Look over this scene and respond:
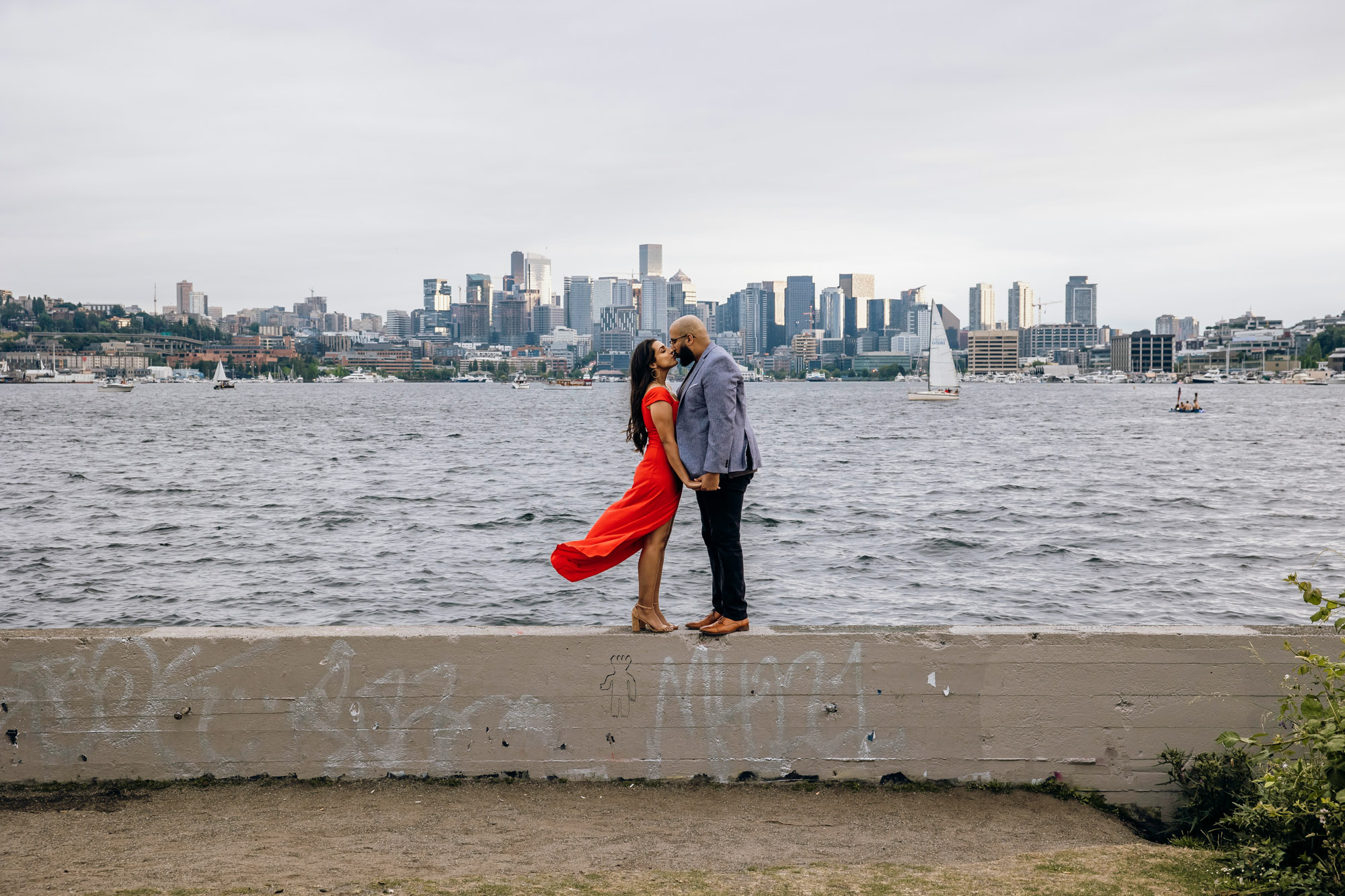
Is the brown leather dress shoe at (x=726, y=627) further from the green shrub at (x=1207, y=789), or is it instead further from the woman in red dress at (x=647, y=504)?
the green shrub at (x=1207, y=789)

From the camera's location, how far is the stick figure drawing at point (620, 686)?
5.89m

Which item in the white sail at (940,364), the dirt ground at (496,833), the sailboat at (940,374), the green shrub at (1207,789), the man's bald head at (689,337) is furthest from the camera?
the sailboat at (940,374)

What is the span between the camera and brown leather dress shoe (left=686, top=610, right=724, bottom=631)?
6.11 metres

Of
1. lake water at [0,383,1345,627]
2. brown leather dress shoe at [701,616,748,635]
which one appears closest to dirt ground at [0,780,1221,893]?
brown leather dress shoe at [701,616,748,635]

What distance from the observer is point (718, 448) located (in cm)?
593

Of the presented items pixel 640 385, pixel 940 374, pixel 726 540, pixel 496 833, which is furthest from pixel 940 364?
pixel 496 833

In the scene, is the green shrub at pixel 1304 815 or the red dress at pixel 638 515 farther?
the red dress at pixel 638 515

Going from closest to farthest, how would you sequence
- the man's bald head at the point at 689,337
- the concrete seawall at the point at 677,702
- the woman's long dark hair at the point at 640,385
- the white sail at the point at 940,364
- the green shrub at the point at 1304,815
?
the green shrub at the point at 1304,815 < the concrete seawall at the point at 677,702 < the woman's long dark hair at the point at 640,385 < the man's bald head at the point at 689,337 < the white sail at the point at 940,364

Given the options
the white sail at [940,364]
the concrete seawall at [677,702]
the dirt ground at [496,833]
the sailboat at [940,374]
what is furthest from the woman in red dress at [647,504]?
the sailboat at [940,374]

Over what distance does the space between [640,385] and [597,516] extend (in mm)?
20267

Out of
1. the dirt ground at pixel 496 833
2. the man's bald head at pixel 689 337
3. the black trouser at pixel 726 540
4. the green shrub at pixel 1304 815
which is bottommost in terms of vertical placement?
the dirt ground at pixel 496 833

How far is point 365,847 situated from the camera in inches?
204

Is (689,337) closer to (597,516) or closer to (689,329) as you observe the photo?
(689,329)

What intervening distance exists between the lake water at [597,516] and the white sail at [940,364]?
133 ft
